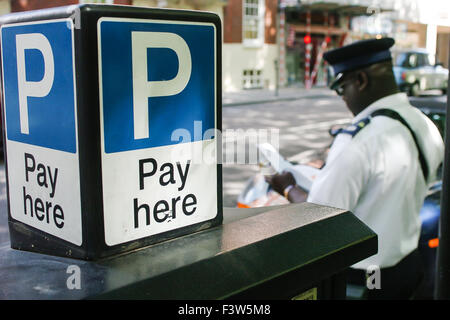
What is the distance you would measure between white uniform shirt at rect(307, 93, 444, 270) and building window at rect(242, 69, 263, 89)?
1846 centimetres

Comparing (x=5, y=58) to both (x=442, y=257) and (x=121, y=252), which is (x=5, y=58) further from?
(x=442, y=257)

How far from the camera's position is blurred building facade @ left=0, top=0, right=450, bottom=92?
67.3 feet

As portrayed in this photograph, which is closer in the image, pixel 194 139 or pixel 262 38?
pixel 194 139

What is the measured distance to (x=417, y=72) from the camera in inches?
810

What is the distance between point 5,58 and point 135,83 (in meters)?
0.30

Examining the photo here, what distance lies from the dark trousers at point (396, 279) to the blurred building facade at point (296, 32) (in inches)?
603

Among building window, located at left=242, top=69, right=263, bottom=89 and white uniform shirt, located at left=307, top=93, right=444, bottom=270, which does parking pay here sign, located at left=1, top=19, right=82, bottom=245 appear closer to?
white uniform shirt, located at left=307, top=93, right=444, bottom=270

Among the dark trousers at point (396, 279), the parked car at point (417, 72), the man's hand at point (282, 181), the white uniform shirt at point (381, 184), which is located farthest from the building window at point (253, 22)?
the dark trousers at point (396, 279)

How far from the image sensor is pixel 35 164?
1.12 m

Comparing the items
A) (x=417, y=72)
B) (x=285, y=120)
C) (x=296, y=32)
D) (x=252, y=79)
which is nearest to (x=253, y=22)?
(x=252, y=79)

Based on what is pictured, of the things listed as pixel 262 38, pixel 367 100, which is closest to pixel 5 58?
pixel 367 100

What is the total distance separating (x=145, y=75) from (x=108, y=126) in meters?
0.13

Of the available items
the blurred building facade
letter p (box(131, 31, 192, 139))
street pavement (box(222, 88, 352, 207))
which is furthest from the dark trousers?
the blurred building facade

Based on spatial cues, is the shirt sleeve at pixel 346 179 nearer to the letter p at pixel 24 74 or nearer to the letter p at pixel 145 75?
the letter p at pixel 145 75
